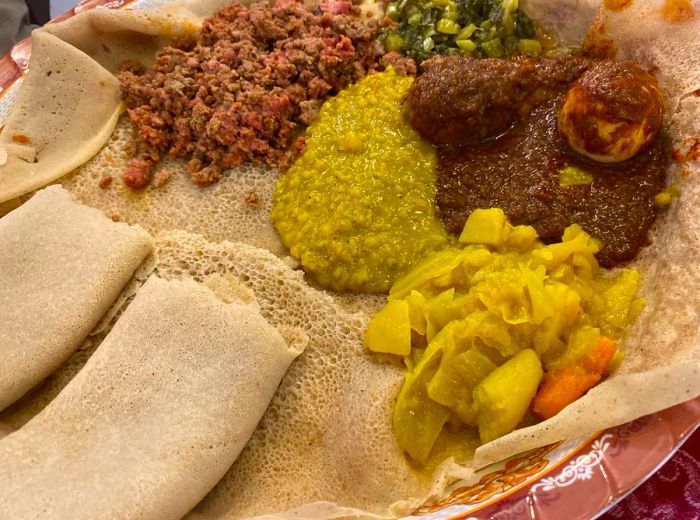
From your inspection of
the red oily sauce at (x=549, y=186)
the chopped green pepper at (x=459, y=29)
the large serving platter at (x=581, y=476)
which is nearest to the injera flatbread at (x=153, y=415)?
the large serving platter at (x=581, y=476)

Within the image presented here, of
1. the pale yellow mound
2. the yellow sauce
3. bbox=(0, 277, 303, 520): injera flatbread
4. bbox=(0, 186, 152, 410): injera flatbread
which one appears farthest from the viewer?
the pale yellow mound

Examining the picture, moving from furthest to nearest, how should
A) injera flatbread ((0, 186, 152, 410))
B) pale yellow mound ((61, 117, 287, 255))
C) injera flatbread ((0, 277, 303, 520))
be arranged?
pale yellow mound ((61, 117, 287, 255)) → injera flatbread ((0, 186, 152, 410)) → injera flatbread ((0, 277, 303, 520))

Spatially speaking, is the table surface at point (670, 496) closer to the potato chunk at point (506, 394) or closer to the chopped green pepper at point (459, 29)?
the potato chunk at point (506, 394)

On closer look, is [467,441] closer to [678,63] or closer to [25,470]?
[25,470]

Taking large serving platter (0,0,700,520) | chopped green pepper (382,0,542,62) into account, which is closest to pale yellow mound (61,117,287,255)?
chopped green pepper (382,0,542,62)

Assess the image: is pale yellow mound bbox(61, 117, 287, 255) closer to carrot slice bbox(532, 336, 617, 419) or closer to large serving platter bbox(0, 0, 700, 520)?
carrot slice bbox(532, 336, 617, 419)

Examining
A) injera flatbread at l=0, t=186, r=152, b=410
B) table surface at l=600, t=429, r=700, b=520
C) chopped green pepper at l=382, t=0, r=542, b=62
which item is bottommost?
table surface at l=600, t=429, r=700, b=520
